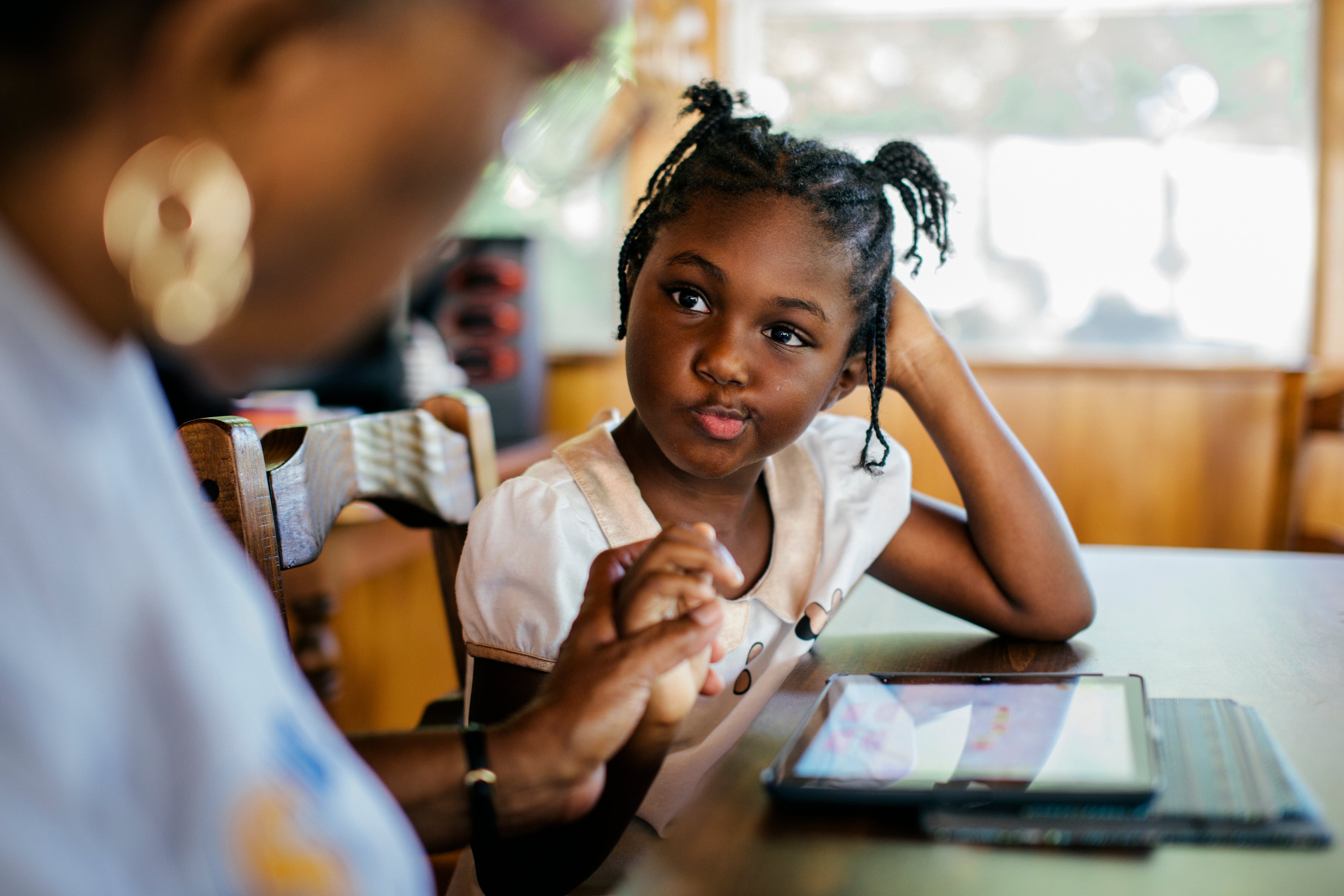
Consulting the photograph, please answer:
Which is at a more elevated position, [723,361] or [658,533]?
[723,361]

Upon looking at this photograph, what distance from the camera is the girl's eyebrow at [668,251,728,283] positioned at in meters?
0.85

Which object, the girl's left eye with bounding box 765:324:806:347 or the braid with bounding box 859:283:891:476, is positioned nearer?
the girl's left eye with bounding box 765:324:806:347

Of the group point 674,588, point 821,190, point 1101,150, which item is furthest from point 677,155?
point 1101,150

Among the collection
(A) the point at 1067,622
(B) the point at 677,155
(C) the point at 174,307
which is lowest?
(A) the point at 1067,622

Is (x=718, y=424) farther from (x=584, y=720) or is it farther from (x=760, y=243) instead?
(x=584, y=720)

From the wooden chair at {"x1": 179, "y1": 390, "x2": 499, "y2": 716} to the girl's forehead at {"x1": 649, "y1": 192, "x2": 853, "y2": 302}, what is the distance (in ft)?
0.96

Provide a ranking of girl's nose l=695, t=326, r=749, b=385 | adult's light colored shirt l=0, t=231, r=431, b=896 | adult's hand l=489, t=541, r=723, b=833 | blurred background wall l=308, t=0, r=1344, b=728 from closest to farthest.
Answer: adult's light colored shirt l=0, t=231, r=431, b=896
adult's hand l=489, t=541, r=723, b=833
girl's nose l=695, t=326, r=749, b=385
blurred background wall l=308, t=0, r=1344, b=728

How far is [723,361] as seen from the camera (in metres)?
0.83

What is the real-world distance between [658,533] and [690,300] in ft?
0.64

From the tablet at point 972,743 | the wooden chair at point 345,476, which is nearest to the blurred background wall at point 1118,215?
the wooden chair at point 345,476

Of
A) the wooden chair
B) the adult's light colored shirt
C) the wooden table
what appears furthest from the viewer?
the wooden chair

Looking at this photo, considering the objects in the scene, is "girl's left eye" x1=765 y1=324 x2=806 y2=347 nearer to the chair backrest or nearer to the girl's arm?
the girl's arm

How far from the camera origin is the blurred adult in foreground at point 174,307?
30 centimetres

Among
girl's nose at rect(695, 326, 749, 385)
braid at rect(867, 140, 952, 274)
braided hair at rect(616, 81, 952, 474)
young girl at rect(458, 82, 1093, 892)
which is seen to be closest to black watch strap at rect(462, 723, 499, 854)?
young girl at rect(458, 82, 1093, 892)
